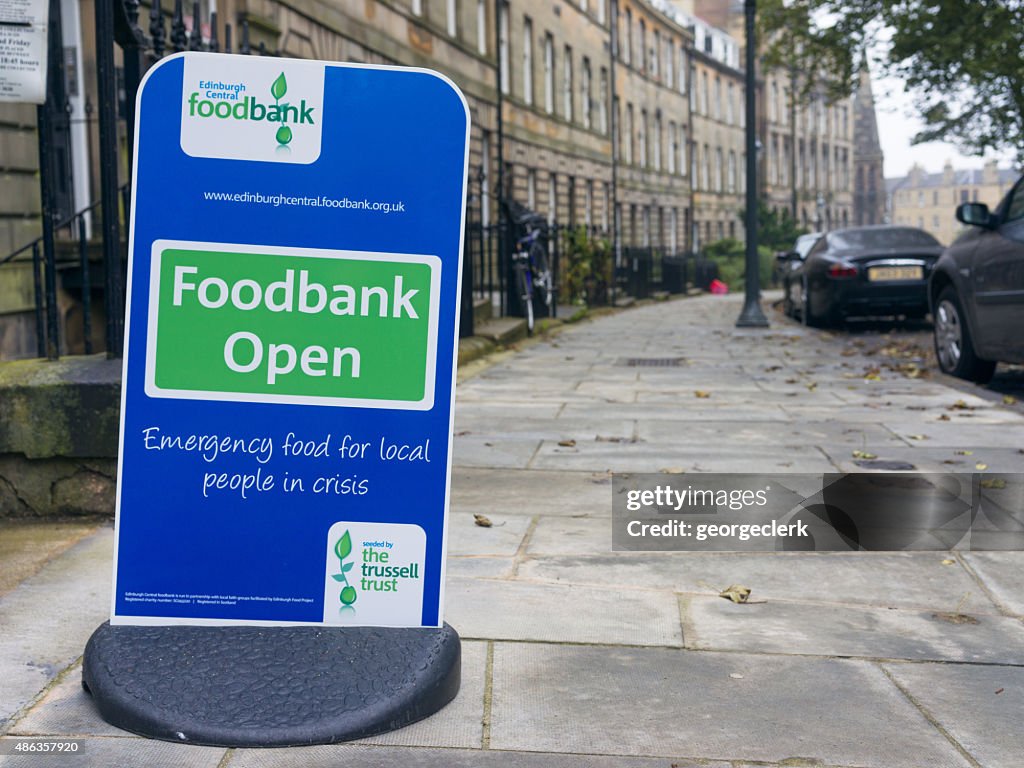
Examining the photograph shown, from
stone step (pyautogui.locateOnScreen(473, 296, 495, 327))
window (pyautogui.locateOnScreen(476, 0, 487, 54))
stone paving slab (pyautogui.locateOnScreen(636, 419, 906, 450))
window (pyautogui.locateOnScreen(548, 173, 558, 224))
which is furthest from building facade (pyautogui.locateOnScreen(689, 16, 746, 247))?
stone paving slab (pyautogui.locateOnScreen(636, 419, 906, 450))

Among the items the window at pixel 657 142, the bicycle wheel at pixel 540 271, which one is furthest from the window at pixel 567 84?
the bicycle wheel at pixel 540 271

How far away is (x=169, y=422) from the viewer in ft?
10.3

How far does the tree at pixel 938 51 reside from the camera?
66.0ft

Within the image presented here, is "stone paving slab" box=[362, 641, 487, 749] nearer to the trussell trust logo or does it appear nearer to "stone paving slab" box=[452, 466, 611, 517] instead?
the trussell trust logo

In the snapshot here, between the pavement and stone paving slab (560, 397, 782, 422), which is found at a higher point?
stone paving slab (560, 397, 782, 422)

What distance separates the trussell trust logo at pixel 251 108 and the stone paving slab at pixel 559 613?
1.47m

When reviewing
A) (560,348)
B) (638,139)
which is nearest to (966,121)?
(560,348)

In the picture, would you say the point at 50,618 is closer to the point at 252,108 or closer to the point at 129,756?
the point at 129,756

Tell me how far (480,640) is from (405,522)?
604mm

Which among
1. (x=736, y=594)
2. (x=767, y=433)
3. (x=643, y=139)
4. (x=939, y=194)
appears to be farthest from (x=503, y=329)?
(x=939, y=194)

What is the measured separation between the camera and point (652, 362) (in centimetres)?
1248

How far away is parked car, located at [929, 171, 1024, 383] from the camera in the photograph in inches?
340

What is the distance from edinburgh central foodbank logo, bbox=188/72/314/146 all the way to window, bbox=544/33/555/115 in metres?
31.4

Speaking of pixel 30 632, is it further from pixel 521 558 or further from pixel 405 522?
pixel 521 558
